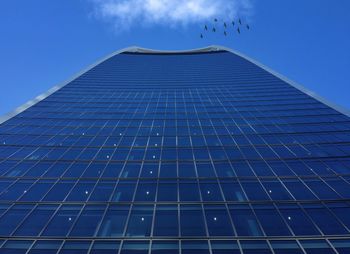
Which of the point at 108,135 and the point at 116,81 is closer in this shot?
the point at 108,135

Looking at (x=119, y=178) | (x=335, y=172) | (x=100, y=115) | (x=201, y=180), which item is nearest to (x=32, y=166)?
(x=119, y=178)

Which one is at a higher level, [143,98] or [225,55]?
[143,98]

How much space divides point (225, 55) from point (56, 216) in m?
81.3

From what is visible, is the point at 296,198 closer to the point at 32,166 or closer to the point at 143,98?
the point at 32,166

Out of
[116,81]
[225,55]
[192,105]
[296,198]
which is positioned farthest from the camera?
[225,55]

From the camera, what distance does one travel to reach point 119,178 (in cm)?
2377

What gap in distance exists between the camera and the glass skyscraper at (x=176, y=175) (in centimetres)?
1698

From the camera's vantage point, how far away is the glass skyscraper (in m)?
17.0

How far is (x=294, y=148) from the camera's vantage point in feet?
92.0

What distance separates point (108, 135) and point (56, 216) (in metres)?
14.2

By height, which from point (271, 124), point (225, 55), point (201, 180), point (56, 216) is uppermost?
point (56, 216)

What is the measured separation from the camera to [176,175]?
24031 millimetres

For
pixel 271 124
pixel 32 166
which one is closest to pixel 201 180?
pixel 32 166

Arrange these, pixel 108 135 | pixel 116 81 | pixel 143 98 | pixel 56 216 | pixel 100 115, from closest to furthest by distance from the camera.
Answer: pixel 56 216 < pixel 108 135 < pixel 100 115 < pixel 143 98 < pixel 116 81
